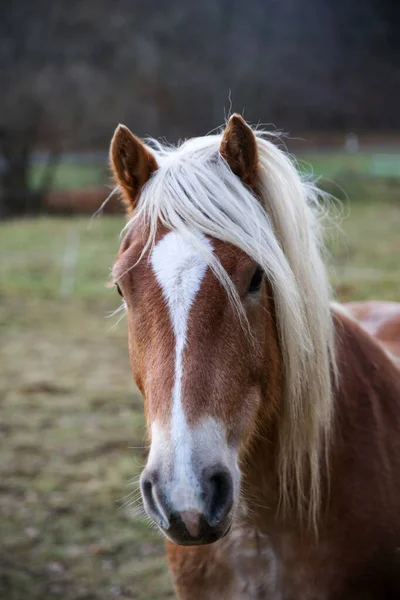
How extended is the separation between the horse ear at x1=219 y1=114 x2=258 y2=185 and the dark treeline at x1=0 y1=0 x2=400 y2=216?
20830mm

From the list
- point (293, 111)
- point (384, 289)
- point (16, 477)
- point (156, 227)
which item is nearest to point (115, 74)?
point (293, 111)

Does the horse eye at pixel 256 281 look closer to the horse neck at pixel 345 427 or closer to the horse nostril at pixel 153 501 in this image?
the horse neck at pixel 345 427

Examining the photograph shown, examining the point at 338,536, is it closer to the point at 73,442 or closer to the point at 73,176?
the point at 73,442

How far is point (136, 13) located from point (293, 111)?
21.6ft

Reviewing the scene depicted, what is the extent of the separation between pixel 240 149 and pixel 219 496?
100cm

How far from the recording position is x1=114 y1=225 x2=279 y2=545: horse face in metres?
1.57

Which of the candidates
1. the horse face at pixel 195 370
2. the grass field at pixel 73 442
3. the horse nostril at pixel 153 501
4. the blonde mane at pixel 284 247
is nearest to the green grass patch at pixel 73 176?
the grass field at pixel 73 442

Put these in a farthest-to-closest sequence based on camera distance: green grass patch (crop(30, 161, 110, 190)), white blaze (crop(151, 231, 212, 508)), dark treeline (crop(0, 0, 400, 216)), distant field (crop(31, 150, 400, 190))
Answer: dark treeline (crop(0, 0, 400, 216))
distant field (crop(31, 150, 400, 190))
green grass patch (crop(30, 161, 110, 190))
white blaze (crop(151, 231, 212, 508))

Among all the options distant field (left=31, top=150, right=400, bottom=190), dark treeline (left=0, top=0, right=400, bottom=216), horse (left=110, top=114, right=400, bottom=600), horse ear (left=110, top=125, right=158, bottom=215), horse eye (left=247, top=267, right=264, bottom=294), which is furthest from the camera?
dark treeline (left=0, top=0, right=400, bottom=216)

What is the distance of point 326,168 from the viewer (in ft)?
75.2

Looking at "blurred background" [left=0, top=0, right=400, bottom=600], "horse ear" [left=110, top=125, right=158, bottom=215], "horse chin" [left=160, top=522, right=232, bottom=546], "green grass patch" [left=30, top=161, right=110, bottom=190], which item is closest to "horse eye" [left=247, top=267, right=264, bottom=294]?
"horse ear" [left=110, top=125, right=158, bottom=215]

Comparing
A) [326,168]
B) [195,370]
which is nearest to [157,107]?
[326,168]

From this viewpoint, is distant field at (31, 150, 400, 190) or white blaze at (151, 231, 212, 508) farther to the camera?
distant field at (31, 150, 400, 190)

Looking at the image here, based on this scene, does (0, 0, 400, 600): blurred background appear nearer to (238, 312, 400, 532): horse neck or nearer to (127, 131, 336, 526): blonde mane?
(238, 312, 400, 532): horse neck
